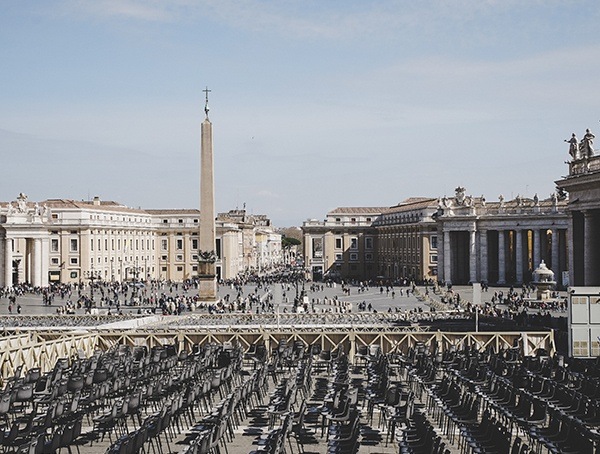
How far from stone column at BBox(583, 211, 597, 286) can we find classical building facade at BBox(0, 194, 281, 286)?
2496 inches

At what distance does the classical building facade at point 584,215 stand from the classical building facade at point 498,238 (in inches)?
1776

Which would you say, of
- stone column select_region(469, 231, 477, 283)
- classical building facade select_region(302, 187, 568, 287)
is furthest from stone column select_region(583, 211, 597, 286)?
stone column select_region(469, 231, 477, 283)

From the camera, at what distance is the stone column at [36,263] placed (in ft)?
332

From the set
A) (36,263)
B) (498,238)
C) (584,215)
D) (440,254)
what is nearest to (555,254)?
(498,238)

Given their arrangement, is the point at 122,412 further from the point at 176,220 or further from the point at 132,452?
the point at 176,220

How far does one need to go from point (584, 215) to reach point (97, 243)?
70761 mm

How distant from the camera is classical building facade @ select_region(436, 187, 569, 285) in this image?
96562 millimetres

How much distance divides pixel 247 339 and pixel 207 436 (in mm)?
17937

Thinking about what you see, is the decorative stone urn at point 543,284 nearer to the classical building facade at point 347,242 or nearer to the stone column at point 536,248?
the stone column at point 536,248

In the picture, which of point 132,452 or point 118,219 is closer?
point 132,452

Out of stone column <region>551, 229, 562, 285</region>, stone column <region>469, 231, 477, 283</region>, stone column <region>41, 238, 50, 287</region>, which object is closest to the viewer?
stone column <region>551, 229, 562, 285</region>

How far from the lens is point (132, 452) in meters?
12.8

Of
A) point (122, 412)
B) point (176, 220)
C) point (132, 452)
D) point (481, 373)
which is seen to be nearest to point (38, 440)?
point (132, 452)

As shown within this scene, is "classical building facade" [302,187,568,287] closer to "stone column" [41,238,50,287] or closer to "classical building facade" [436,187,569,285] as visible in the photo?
"classical building facade" [436,187,569,285]
